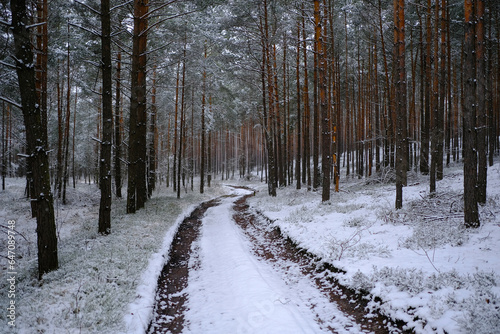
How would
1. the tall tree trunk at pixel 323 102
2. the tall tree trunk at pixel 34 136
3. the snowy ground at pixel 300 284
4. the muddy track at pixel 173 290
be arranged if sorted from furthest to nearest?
the tall tree trunk at pixel 323 102 → the tall tree trunk at pixel 34 136 → the muddy track at pixel 173 290 → the snowy ground at pixel 300 284

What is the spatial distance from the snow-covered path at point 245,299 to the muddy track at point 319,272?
0.23 meters

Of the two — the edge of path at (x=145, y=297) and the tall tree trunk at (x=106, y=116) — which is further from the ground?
the tall tree trunk at (x=106, y=116)

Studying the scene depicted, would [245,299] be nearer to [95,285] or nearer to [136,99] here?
[95,285]

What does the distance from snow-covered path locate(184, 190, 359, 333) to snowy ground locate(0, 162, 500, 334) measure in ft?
0.09

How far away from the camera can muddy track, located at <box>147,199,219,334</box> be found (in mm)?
4398

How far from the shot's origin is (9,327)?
3635 millimetres

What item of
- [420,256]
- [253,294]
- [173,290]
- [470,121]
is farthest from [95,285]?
[470,121]

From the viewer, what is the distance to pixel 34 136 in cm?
486

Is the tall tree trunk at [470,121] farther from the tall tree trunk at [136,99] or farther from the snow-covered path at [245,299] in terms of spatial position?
the tall tree trunk at [136,99]

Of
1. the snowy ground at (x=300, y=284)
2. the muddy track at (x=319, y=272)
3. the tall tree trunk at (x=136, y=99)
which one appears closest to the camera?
the snowy ground at (x=300, y=284)

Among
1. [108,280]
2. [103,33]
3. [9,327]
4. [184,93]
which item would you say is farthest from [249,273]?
[184,93]

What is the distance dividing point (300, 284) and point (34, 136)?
631 cm

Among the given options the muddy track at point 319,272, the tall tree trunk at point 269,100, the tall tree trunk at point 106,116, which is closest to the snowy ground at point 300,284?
the muddy track at point 319,272

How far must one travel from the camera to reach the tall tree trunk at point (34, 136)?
462 centimetres
